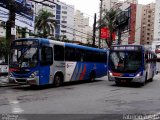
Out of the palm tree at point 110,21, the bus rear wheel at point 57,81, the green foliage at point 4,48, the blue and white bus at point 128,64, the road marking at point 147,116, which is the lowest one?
the road marking at point 147,116

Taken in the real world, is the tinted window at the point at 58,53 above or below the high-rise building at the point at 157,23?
below

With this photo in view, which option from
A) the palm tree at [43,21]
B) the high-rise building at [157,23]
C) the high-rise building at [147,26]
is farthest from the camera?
the high-rise building at [147,26]

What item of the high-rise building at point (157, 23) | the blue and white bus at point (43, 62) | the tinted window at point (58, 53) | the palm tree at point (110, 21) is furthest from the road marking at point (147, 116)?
the high-rise building at point (157, 23)

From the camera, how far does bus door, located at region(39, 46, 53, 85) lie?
17.5 metres

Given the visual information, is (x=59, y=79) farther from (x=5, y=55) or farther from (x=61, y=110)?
(x=61, y=110)

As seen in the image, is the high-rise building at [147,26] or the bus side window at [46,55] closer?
the bus side window at [46,55]

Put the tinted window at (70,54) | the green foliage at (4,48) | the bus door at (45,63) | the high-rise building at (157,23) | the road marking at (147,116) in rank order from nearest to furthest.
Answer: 1. the road marking at (147,116)
2. the bus door at (45,63)
3. the tinted window at (70,54)
4. the green foliage at (4,48)
5. the high-rise building at (157,23)

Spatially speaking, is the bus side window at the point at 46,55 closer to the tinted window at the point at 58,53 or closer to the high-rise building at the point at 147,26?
the tinted window at the point at 58,53

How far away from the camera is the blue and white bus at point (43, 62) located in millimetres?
17250

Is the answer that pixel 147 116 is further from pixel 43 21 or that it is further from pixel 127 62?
pixel 43 21

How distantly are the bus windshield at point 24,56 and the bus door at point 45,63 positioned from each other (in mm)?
436

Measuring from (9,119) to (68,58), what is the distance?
1196cm

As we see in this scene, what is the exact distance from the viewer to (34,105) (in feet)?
37.8

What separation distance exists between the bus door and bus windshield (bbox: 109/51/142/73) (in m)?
4.73
